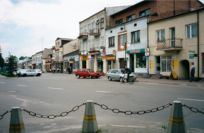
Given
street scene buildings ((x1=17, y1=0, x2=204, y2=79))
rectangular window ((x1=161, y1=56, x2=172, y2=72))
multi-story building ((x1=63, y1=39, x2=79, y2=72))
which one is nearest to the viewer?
street scene buildings ((x1=17, y1=0, x2=204, y2=79))

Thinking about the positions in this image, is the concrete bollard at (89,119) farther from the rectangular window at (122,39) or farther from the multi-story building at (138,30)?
the rectangular window at (122,39)

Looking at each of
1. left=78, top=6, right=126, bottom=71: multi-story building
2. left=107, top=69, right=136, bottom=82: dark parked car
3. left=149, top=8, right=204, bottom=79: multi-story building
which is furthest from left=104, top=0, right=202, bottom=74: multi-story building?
left=78, top=6, right=126, bottom=71: multi-story building

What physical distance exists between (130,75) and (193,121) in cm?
2129

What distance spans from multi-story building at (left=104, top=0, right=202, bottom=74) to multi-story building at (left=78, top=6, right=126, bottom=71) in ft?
14.4

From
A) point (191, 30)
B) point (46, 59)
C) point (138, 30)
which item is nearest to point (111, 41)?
point (138, 30)

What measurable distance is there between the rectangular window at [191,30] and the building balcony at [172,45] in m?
1.05

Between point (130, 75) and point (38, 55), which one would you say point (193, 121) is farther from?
point (38, 55)

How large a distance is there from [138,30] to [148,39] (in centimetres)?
297

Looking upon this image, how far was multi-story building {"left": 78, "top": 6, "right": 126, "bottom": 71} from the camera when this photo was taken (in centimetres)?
5031

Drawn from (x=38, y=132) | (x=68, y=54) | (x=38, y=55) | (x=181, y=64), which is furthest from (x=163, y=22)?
(x=38, y=55)

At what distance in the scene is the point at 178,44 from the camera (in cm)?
3030

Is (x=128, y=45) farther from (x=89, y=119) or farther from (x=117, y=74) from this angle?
(x=89, y=119)

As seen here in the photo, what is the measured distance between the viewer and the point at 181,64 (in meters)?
30.8

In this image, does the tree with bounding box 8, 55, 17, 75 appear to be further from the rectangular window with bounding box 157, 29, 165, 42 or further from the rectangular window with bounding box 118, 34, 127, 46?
the rectangular window with bounding box 157, 29, 165, 42
